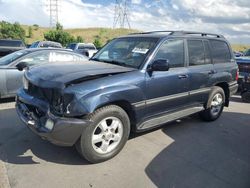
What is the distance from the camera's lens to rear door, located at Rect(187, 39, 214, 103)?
5.52 metres

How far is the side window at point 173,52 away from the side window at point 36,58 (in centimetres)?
393

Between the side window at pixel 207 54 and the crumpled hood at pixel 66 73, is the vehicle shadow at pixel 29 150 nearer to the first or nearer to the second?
the crumpled hood at pixel 66 73

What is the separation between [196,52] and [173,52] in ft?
2.57

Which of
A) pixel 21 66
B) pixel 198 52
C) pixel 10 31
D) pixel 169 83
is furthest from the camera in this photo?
pixel 10 31

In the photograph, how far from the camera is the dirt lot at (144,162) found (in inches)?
145

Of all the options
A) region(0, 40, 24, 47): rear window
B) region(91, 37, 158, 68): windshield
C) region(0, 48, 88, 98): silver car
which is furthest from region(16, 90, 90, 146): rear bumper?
region(0, 40, 24, 47): rear window

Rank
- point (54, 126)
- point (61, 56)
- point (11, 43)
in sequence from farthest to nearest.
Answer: point (11, 43) → point (61, 56) → point (54, 126)

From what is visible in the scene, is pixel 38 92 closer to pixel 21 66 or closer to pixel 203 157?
pixel 203 157

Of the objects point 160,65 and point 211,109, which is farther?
point 211,109

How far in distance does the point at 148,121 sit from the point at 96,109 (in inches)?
45.2

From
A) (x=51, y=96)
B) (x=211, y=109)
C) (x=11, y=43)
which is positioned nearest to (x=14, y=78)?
(x=51, y=96)

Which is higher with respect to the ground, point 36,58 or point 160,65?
point 160,65

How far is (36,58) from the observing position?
7629mm

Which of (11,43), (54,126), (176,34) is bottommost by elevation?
(54,126)
